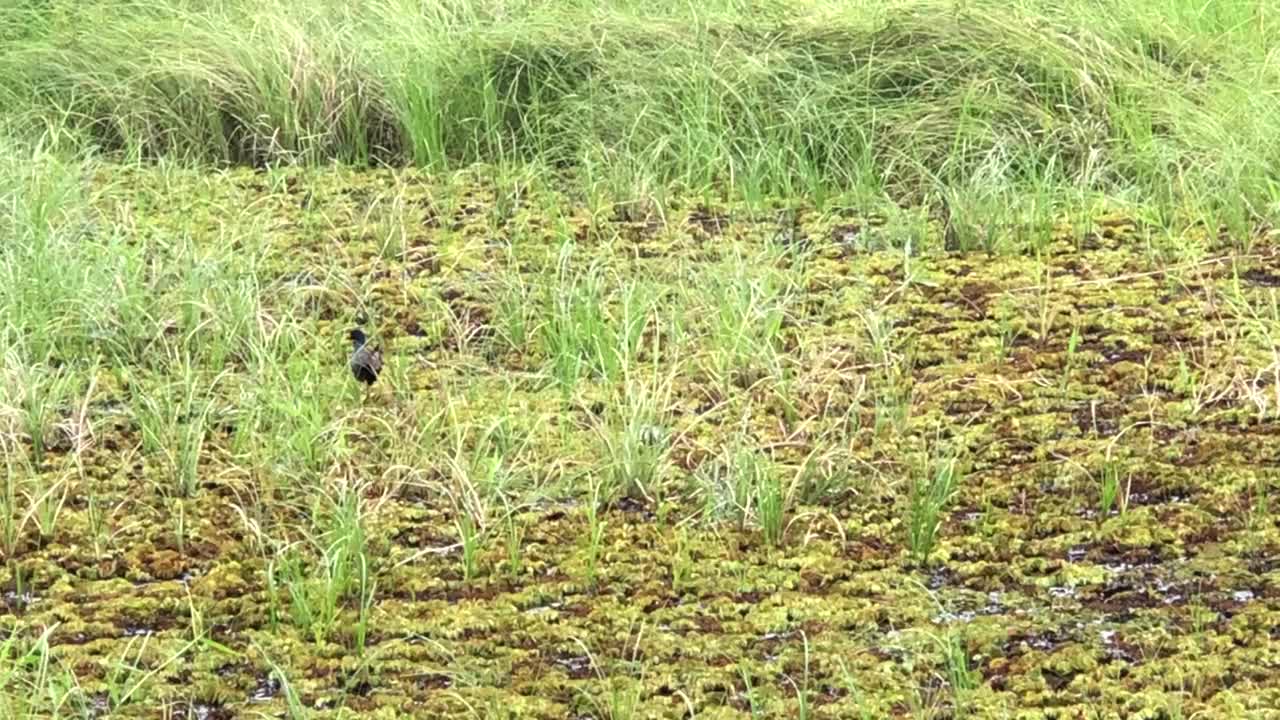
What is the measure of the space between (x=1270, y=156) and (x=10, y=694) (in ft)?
11.9

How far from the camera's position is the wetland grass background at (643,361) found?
295 centimetres

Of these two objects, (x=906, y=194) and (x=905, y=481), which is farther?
(x=906, y=194)

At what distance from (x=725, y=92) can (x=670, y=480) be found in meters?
2.43

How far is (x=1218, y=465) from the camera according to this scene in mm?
3520

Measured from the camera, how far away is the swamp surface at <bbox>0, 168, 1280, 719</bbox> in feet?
9.42

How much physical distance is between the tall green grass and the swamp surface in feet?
1.39

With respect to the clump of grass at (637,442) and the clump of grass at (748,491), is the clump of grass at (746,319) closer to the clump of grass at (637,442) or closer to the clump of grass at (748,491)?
the clump of grass at (637,442)

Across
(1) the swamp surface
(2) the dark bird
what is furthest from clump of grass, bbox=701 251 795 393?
(2) the dark bird

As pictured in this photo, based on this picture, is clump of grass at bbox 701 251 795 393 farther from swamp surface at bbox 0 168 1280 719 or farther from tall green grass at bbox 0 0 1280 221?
tall green grass at bbox 0 0 1280 221

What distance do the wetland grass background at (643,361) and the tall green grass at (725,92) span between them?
0.08 ft

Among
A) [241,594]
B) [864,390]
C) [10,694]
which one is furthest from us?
[864,390]

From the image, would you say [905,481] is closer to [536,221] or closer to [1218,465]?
[1218,465]

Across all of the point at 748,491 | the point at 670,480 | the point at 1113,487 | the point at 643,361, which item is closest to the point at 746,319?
the point at 643,361

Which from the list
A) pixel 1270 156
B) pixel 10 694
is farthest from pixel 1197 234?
pixel 10 694
